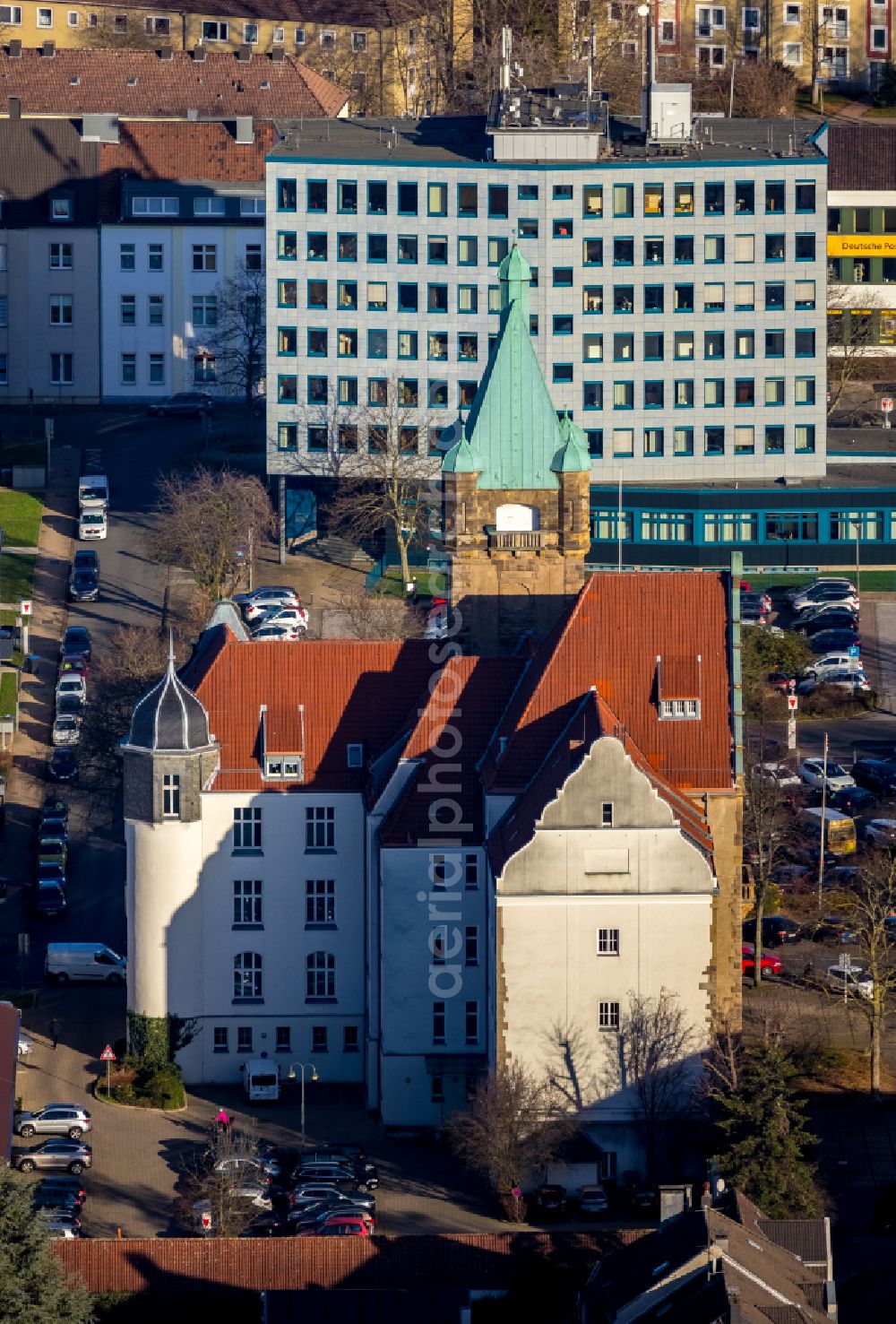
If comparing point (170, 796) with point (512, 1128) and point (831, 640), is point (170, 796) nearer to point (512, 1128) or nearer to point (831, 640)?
point (512, 1128)

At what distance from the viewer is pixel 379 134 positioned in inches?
7761

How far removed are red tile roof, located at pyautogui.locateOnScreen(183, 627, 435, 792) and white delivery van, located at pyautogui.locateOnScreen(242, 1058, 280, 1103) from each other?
9597 mm

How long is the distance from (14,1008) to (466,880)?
17.0 m

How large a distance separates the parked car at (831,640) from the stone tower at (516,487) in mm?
39986

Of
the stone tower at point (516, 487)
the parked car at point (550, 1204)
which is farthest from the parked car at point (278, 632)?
the parked car at point (550, 1204)

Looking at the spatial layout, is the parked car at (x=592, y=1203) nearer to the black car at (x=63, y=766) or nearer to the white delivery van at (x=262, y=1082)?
the white delivery van at (x=262, y=1082)

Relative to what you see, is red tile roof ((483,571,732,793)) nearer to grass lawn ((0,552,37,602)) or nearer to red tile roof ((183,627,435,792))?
red tile roof ((183,627,435,792))

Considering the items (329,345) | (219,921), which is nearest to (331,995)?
(219,921)

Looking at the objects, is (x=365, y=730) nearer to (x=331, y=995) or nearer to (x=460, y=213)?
(x=331, y=995)

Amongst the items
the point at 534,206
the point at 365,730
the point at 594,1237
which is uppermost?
the point at 534,206

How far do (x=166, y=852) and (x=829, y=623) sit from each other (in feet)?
173

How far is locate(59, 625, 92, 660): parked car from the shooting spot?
184875 mm

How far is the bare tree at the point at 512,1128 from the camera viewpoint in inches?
5221

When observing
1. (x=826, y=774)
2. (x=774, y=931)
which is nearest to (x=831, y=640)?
(x=826, y=774)
